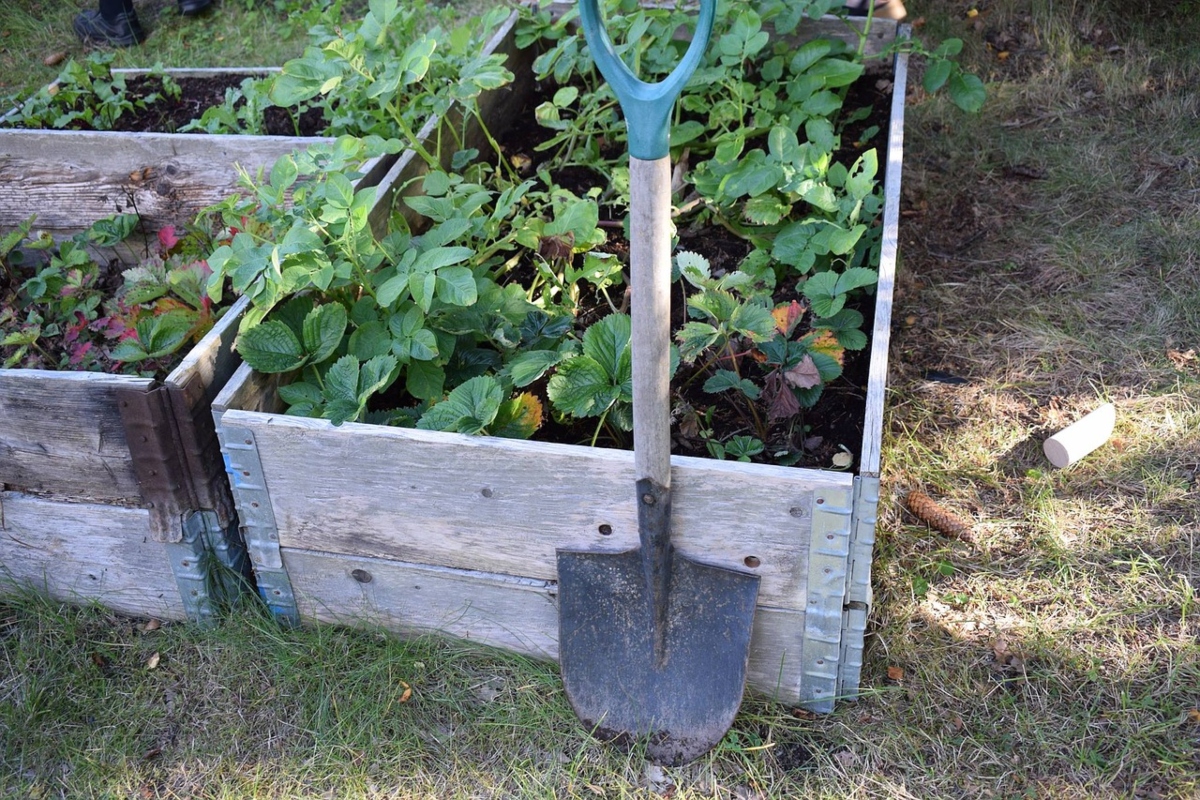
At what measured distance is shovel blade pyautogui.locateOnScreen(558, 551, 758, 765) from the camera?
1.76 meters

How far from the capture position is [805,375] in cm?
188

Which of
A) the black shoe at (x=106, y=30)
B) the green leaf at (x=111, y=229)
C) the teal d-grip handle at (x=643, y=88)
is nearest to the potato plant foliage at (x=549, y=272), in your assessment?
the green leaf at (x=111, y=229)

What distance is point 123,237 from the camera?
257 cm

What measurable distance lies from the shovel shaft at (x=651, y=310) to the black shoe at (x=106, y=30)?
13.0ft

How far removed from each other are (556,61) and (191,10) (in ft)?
8.67

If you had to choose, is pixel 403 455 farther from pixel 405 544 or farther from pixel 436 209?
pixel 436 209

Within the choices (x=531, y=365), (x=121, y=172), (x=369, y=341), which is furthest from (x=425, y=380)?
(x=121, y=172)

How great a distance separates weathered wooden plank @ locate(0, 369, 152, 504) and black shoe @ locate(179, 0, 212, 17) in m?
3.38

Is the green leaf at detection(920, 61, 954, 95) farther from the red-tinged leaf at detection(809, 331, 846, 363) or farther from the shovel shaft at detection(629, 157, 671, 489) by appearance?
the shovel shaft at detection(629, 157, 671, 489)

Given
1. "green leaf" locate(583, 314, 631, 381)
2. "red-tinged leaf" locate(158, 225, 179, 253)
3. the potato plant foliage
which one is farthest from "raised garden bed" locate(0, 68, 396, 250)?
"green leaf" locate(583, 314, 631, 381)

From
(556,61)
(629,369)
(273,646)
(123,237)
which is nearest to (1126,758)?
(629,369)

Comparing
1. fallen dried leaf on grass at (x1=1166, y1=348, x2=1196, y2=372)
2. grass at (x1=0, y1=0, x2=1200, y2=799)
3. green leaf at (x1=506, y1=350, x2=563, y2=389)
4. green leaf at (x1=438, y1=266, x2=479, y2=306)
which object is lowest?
grass at (x1=0, y1=0, x2=1200, y2=799)

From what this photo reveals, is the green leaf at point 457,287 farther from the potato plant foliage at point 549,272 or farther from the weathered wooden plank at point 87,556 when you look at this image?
the weathered wooden plank at point 87,556

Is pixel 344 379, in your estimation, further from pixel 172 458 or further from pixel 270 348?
pixel 172 458
